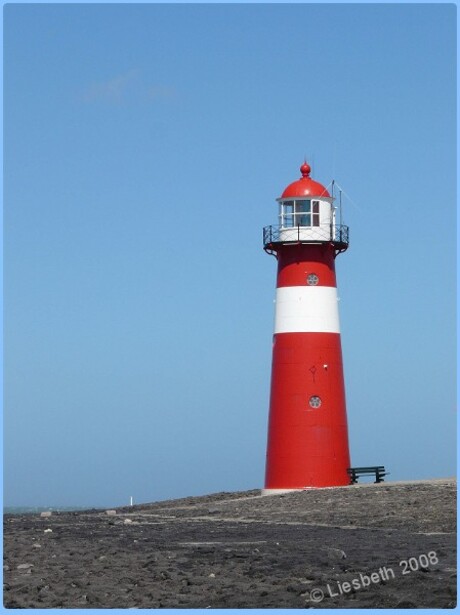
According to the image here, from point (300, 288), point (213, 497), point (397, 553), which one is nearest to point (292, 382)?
point (300, 288)

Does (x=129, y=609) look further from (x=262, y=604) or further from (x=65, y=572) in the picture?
(x=65, y=572)

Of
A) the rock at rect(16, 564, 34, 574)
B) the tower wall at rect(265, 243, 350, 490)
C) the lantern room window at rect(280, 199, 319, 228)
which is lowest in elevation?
the rock at rect(16, 564, 34, 574)

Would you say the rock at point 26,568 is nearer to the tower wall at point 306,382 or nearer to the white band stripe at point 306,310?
the tower wall at point 306,382

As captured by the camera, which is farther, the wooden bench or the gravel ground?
the wooden bench

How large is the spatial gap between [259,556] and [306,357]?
14900 millimetres

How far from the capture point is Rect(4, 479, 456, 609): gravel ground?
16.4 meters

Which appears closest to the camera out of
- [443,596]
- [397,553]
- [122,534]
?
[443,596]

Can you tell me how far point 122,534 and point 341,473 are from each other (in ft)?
34.3

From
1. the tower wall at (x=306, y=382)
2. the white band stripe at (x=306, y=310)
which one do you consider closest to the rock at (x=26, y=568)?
the tower wall at (x=306, y=382)

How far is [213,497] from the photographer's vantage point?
39438 millimetres

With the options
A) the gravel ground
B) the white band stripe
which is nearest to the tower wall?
the white band stripe

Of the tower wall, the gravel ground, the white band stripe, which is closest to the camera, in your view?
the gravel ground

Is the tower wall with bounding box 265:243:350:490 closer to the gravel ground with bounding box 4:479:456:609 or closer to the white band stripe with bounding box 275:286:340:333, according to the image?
the white band stripe with bounding box 275:286:340:333

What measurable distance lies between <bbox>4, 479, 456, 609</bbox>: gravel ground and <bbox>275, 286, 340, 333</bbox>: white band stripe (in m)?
4.81
